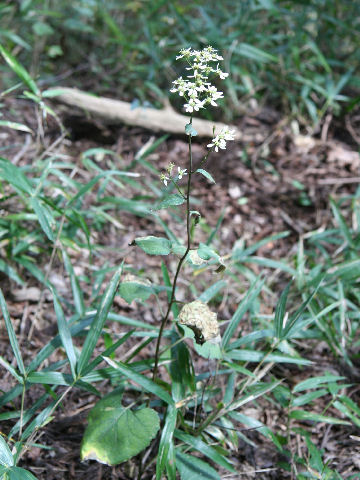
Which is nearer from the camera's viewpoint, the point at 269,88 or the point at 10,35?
the point at 10,35

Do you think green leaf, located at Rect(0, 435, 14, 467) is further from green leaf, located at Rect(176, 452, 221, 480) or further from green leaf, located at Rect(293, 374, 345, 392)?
green leaf, located at Rect(293, 374, 345, 392)

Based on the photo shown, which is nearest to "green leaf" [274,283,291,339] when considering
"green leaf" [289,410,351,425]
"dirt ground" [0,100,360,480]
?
"green leaf" [289,410,351,425]

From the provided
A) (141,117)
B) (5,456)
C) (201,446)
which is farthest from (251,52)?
(5,456)

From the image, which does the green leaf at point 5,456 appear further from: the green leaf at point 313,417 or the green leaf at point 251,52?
the green leaf at point 251,52

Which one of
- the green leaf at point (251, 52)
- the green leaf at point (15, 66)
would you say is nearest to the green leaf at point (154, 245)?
the green leaf at point (15, 66)

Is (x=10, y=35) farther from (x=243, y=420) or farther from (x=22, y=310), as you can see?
(x=243, y=420)

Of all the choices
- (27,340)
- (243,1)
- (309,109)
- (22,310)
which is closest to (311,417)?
(27,340)
